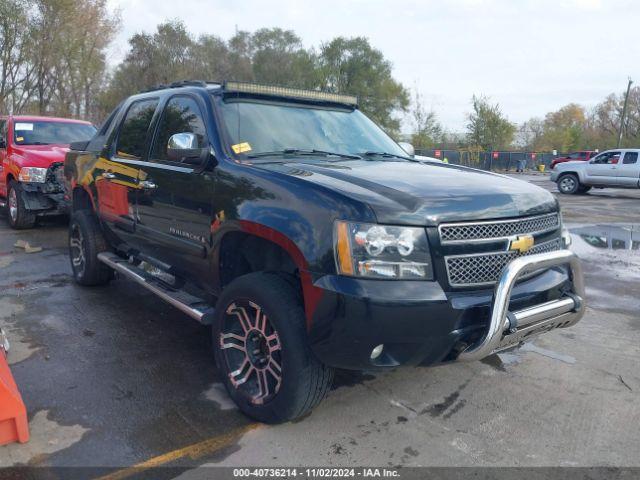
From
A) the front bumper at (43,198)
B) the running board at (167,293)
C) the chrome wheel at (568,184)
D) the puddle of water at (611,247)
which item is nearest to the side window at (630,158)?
the chrome wheel at (568,184)

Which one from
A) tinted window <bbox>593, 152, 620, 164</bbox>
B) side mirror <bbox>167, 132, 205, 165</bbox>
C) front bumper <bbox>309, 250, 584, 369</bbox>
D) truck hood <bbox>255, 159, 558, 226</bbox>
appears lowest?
front bumper <bbox>309, 250, 584, 369</bbox>

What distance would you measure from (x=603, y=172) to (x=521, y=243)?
18583 mm

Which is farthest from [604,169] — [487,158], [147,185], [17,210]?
[487,158]

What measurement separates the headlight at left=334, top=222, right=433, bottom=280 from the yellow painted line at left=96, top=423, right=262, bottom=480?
114 centimetres

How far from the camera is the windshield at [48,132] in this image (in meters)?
9.20

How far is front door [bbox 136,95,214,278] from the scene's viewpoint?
11.9 ft

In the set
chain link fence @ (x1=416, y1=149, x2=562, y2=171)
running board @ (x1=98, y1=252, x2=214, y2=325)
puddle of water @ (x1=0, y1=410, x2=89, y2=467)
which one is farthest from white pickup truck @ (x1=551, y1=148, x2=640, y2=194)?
puddle of water @ (x1=0, y1=410, x2=89, y2=467)

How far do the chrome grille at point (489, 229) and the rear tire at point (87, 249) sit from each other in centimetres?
384

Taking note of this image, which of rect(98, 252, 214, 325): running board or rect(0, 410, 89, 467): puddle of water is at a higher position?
rect(98, 252, 214, 325): running board

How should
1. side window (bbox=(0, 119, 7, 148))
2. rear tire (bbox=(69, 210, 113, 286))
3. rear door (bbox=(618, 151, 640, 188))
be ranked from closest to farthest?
rear tire (bbox=(69, 210, 113, 286)) → side window (bbox=(0, 119, 7, 148)) → rear door (bbox=(618, 151, 640, 188))

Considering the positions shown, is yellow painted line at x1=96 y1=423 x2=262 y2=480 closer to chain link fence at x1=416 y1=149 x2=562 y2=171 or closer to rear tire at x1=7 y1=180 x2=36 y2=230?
rear tire at x1=7 y1=180 x2=36 y2=230

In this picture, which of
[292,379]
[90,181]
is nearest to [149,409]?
[292,379]

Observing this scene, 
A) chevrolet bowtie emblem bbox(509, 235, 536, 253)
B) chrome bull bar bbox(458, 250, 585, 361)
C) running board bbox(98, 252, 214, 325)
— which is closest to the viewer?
chrome bull bar bbox(458, 250, 585, 361)

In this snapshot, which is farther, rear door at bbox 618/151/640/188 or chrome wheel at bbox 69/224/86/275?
rear door at bbox 618/151/640/188
